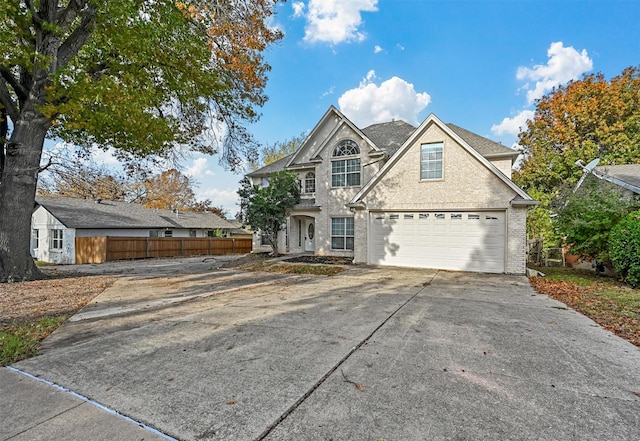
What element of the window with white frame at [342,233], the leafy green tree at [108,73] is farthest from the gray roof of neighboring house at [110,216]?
the window with white frame at [342,233]

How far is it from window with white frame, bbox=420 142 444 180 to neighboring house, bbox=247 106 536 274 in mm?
41

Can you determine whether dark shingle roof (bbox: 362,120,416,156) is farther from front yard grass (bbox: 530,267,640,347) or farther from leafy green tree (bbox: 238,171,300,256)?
front yard grass (bbox: 530,267,640,347)

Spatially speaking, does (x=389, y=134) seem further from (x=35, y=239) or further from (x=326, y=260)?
(x=35, y=239)

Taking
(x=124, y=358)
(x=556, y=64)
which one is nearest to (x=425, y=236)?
(x=124, y=358)

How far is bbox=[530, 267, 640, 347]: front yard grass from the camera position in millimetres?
5539

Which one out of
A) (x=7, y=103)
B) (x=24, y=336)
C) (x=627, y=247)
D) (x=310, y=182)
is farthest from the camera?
(x=310, y=182)

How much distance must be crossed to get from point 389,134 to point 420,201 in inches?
277

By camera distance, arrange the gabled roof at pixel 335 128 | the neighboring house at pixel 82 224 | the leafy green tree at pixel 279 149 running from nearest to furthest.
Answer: the gabled roof at pixel 335 128
the neighboring house at pixel 82 224
the leafy green tree at pixel 279 149

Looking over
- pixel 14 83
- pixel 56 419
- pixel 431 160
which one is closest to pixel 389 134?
pixel 431 160

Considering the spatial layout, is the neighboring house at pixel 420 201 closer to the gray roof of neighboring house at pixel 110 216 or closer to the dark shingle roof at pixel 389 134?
the dark shingle roof at pixel 389 134

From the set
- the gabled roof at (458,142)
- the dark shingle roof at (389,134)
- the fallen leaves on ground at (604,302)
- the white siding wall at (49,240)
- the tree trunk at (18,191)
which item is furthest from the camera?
the white siding wall at (49,240)

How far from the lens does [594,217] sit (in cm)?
1095

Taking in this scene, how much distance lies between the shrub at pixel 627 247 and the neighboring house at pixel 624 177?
301 centimetres

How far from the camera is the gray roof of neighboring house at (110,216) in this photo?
2305 cm
